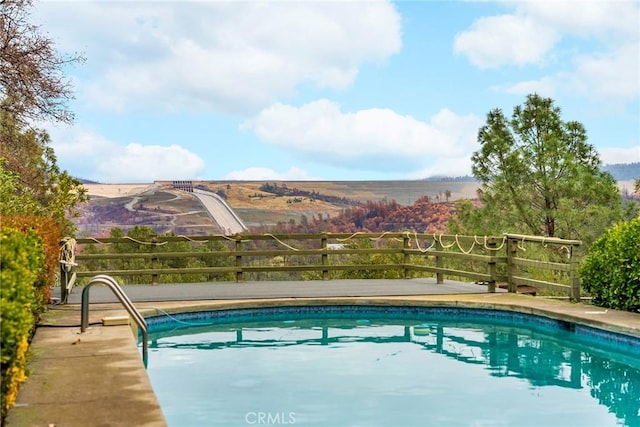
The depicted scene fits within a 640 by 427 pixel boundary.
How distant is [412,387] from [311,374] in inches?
41.6

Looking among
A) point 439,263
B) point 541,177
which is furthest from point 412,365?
point 541,177

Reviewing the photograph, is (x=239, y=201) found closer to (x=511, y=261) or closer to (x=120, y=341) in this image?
(x=511, y=261)

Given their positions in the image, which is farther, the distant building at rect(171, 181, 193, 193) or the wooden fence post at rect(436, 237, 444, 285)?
the distant building at rect(171, 181, 193, 193)

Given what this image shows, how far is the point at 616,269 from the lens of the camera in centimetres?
908

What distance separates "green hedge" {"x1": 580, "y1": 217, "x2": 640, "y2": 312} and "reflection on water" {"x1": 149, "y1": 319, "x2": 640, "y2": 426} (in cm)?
88

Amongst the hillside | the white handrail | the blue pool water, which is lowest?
the blue pool water

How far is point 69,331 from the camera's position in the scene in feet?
24.0

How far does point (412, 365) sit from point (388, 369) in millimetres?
348

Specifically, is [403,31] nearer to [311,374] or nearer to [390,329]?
[390,329]

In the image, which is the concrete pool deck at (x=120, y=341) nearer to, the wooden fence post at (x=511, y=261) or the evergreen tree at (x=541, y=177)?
the wooden fence post at (x=511, y=261)

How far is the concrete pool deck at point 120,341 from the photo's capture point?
4.39 meters

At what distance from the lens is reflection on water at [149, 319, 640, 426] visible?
5926 millimetres

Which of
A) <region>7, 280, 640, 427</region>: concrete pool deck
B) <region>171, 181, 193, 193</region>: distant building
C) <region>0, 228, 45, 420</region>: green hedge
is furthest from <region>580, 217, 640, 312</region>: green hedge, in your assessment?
<region>171, 181, 193, 193</region>: distant building

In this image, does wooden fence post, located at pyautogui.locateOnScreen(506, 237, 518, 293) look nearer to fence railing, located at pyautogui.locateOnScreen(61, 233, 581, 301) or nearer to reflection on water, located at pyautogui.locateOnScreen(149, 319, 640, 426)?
fence railing, located at pyautogui.locateOnScreen(61, 233, 581, 301)
